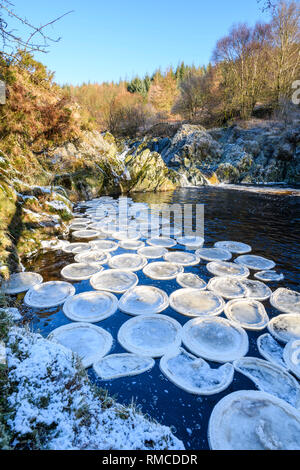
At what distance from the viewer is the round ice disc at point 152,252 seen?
590cm

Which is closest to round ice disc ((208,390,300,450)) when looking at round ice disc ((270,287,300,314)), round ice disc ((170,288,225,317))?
round ice disc ((170,288,225,317))

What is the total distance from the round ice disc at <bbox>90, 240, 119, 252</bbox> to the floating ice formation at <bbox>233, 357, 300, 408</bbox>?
441 centimetres

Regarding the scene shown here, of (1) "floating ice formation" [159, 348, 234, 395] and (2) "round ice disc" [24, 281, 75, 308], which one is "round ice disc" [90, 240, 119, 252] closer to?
(2) "round ice disc" [24, 281, 75, 308]

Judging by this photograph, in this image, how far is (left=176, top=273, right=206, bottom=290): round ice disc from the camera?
448 cm

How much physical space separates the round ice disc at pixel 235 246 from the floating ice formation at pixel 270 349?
338cm

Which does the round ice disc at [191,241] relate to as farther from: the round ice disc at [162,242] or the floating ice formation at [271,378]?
the floating ice formation at [271,378]

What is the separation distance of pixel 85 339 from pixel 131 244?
388cm

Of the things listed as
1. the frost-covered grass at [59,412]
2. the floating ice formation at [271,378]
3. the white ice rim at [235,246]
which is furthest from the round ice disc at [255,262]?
the frost-covered grass at [59,412]

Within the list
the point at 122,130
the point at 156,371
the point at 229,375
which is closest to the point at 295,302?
the point at 229,375

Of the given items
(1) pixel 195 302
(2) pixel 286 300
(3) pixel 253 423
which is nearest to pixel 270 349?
(3) pixel 253 423

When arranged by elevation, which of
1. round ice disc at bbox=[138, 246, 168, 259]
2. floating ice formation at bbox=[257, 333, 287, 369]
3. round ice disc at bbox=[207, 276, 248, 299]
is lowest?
floating ice formation at bbox=[257, 333, 287, 369]

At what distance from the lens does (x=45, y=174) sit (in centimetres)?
1013
